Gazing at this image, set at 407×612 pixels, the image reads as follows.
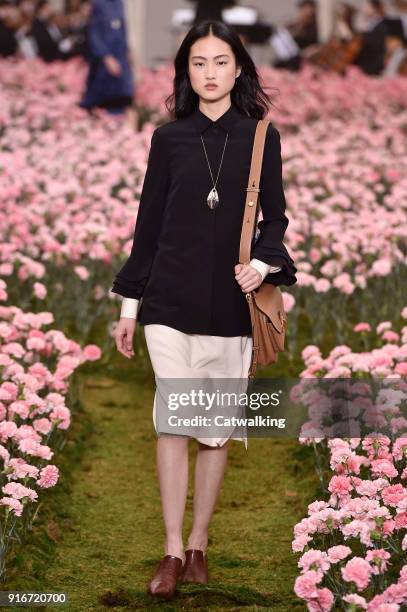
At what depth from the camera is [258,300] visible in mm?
3529

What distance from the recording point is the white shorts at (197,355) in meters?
3.56

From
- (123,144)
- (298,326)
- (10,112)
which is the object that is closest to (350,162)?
(123,144)

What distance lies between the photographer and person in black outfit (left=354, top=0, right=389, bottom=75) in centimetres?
1606

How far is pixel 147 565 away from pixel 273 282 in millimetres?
Answer: 1142

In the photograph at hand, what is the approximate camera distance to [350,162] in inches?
388

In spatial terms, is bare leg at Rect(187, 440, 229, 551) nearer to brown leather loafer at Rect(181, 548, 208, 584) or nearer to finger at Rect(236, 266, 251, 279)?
brown leather loafer at Rect(181, 548, 208, 584)

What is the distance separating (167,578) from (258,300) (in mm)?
897

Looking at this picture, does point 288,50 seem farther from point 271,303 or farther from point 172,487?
point 172,487

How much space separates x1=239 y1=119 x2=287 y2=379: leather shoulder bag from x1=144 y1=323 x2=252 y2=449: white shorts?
9cm

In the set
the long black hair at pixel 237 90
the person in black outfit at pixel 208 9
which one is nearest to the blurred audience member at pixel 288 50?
the person in black outfit at pixel 208 9

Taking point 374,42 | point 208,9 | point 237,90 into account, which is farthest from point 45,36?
point 237,90

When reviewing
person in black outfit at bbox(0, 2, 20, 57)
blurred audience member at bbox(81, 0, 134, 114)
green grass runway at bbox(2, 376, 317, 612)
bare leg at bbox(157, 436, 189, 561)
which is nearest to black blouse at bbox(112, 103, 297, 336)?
bare leg at bbox(157, 436, 189, 561)

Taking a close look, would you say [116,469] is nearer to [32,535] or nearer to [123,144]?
[32,535]

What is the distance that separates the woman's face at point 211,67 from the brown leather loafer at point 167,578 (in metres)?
1.44
